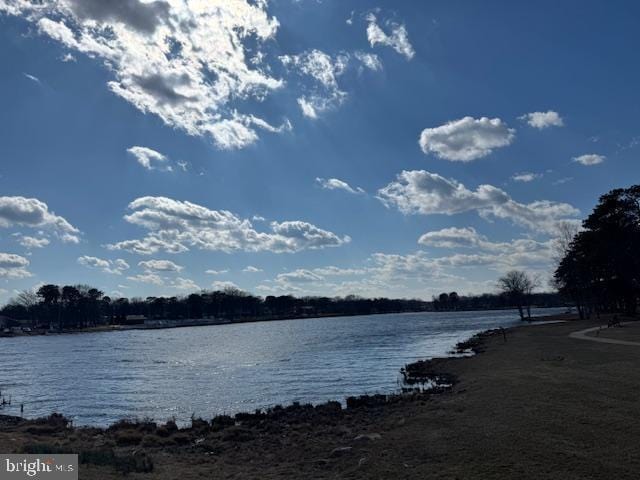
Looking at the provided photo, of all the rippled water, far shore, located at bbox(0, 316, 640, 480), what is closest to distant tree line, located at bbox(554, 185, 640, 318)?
the rippled water

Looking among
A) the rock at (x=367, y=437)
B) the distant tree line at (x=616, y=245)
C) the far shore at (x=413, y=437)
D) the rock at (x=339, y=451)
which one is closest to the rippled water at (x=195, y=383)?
the far shore at (x=413, y=437)

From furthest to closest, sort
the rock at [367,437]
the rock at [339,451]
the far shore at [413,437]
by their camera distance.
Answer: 1. the rock at [367,437]
2. the rock at [339,451]
3. the far shore at [413,437]

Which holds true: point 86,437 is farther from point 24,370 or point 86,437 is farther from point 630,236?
point 630,236

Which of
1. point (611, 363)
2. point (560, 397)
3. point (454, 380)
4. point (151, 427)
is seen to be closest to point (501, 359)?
point (454, 380)

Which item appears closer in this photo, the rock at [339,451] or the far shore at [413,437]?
the far shore at [413,437]

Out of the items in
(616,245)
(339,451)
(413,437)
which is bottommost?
(339,451)

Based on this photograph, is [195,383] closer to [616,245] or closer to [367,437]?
[367,437]

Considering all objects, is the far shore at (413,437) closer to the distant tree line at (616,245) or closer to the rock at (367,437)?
the rock at (367,437)

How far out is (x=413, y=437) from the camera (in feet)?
49.5

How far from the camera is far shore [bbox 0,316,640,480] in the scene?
11859 mm

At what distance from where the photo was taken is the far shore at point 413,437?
1186cm

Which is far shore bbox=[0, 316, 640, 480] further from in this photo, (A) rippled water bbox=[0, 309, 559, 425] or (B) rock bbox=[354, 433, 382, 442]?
(A) rippled water bbox=[0, 309, 559, 425]

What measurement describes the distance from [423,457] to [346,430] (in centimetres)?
552

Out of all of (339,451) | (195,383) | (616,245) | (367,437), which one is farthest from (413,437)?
(616,245)
